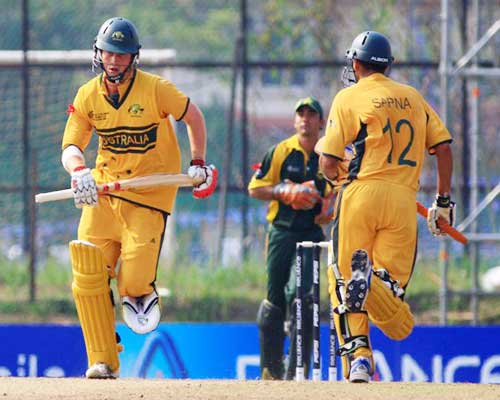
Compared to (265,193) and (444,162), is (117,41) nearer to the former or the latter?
(444,162)

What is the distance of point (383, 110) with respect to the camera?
8039 mm

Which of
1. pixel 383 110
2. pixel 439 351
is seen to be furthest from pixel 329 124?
pixel 439 351

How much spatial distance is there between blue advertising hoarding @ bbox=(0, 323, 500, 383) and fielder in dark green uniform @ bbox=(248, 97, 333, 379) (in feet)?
2.63

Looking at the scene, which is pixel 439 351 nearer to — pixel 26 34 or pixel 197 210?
pixel 197 210

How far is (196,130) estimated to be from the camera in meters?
8.89

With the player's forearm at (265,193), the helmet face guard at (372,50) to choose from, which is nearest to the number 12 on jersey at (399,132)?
the helmet face guard at (372,50)

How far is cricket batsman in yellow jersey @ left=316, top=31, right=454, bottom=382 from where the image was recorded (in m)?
8.02

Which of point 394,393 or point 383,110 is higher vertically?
point 383,110

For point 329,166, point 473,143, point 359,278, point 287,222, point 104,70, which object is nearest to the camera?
point 359,278

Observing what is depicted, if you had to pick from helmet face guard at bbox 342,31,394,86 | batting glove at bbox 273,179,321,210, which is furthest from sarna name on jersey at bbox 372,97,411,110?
batting glove at bbox 273,179,321,210

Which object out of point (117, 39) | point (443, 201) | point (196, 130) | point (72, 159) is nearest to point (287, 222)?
point (196, 130)

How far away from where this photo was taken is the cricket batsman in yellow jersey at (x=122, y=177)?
8633mm

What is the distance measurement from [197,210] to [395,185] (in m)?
7.40

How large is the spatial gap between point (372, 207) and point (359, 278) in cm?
42
